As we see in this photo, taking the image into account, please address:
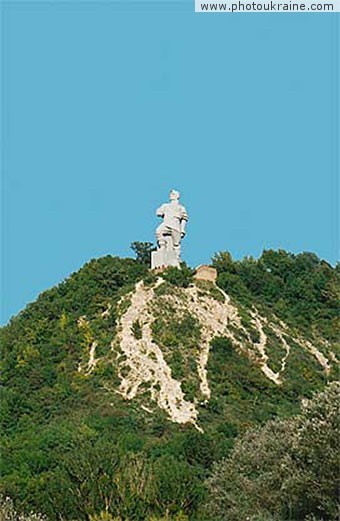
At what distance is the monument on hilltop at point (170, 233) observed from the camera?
58.4 m

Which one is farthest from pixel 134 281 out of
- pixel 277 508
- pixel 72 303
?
pixel 277 508

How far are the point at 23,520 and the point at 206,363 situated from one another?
33.2 metres

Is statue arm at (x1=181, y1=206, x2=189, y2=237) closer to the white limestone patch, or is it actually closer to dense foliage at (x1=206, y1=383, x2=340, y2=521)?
the white limestone patch

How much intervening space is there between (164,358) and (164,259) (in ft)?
25.1

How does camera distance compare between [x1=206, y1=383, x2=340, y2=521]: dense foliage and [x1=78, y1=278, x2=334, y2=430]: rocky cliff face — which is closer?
[x1=206, y1=383, x2=340, y2=521]: dense foliage

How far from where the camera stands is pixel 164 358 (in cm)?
5528

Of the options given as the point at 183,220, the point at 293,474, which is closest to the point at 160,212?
the point at 183,220

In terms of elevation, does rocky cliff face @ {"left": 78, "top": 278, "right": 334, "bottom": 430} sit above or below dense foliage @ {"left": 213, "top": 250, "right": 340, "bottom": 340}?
below

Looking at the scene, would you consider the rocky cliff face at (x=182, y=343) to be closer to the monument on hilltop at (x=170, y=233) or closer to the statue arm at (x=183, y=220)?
the monument on hilltop at (x=170, y=233)

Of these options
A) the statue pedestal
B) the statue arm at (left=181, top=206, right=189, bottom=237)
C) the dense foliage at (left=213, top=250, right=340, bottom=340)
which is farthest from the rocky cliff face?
the statue arm at (left=181, top=206, right=189, bottom=237)

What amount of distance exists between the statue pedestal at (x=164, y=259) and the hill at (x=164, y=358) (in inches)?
29.3

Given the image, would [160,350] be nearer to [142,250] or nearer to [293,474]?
[142,250]

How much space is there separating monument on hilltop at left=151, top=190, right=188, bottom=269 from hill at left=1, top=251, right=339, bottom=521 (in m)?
0.96

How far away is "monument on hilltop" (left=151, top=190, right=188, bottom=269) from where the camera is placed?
58406mm
